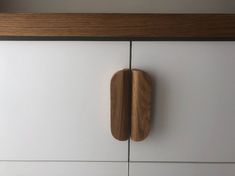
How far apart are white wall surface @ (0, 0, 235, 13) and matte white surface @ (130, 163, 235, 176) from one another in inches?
19.6

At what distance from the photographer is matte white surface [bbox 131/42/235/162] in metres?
0.58

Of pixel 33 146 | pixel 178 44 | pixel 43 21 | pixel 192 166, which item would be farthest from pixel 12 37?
pixel 192 166

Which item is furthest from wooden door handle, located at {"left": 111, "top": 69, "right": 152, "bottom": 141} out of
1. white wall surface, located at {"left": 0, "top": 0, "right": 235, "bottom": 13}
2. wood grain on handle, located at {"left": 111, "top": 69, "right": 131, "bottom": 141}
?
white wall surface, located at {"left": 0, "top": 0, "right": 235, "bottom": 13}

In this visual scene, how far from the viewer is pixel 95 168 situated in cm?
63

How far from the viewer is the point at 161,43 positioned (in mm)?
577

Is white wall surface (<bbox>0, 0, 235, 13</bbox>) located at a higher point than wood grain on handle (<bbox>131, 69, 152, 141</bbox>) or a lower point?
higher

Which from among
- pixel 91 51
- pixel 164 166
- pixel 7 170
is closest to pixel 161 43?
pixel 91 51

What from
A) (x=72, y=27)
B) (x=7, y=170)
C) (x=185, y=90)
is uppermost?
(x=72, y=27)

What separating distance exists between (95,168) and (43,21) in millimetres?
351

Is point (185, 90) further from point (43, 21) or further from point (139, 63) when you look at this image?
point (43, 21)

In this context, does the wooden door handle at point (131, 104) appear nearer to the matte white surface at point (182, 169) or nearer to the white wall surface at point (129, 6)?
the matte white surface at point (182, 169)

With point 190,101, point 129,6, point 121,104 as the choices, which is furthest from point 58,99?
point 129,6

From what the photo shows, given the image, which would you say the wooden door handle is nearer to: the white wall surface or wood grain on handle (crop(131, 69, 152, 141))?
wood grain on handle (crop(131, 69, 152, 141))

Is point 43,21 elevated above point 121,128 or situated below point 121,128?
above
